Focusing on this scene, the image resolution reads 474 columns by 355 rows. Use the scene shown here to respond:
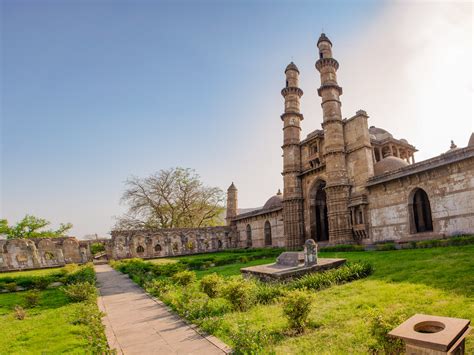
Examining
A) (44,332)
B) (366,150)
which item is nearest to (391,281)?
(44,332)

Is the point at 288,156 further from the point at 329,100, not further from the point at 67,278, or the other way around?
the point at 67,278

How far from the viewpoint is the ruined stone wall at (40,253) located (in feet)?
82.2

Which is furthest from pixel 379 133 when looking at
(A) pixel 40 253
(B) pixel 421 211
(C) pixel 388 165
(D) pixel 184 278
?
(A) pixel 40 253

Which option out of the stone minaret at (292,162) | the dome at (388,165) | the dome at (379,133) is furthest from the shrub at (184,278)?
the dome at (379,133)

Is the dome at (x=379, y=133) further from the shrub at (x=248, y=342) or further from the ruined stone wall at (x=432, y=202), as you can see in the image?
the shrub at (x=248, y=342)

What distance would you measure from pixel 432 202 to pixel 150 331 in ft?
51.0

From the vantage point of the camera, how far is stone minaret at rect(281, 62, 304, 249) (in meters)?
25.3

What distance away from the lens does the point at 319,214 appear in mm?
25594

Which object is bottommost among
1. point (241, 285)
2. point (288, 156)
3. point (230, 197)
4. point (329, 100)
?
point (241, 285)

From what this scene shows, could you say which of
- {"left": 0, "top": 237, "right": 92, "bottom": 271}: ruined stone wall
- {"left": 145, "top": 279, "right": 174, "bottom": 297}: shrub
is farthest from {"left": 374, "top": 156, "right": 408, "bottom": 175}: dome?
{"left": 0, "top": 237, "right": 92, "bottom": 271}: ruined stone wall

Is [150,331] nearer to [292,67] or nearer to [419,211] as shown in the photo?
[419,211]

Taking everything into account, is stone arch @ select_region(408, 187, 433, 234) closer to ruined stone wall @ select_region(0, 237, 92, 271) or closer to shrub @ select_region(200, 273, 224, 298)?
shrub @ select_region(200, 273, 224, 298)

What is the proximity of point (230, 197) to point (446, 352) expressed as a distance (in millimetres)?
36163

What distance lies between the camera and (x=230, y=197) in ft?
127
